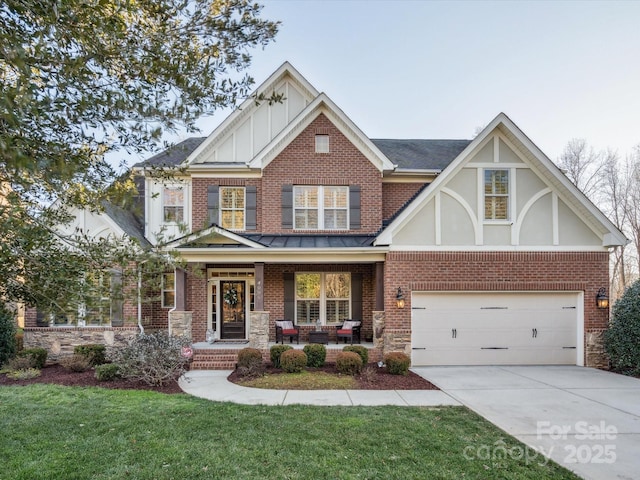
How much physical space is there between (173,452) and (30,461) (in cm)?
171

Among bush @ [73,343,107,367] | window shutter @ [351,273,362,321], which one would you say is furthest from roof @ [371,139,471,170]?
bush @ [73,343,107,367]

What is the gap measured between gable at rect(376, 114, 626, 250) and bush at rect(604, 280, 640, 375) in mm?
1622

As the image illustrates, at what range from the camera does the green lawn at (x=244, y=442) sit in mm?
4211

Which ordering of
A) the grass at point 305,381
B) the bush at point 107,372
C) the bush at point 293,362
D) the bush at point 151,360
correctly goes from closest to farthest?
the grass at point 305,381 → the bush at point 151,360 → the bush at point 107,372 → the bush at point 293,362

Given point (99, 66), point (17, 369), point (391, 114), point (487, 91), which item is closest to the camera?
point (99, 66)

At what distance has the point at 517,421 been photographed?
5941 mm

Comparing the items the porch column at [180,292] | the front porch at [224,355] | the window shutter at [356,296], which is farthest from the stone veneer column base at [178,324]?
the window shutter at [356,296]

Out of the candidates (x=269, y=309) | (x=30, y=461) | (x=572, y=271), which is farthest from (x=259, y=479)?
(x=572, y=271)

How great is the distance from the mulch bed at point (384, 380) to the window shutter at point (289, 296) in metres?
2.45

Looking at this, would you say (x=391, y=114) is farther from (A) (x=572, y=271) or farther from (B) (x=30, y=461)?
(B) (x=30, y=461)

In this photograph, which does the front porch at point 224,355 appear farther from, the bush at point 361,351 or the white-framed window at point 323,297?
the white-framed window at point 323,297

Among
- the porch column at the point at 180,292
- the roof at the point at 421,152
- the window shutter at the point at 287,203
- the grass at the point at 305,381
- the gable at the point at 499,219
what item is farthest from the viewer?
the roof at the point at 421,152

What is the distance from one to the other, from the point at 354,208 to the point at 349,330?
13.2ft

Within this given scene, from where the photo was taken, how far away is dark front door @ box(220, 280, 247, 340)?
12.2 metres
